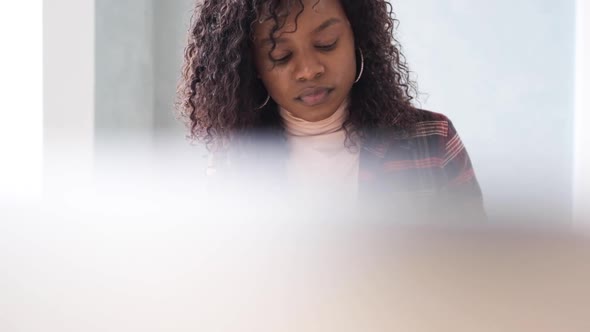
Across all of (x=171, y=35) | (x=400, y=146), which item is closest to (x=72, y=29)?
(x=171, y=35)

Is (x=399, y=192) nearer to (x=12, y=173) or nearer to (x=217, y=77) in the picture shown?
(x=12, y=173)

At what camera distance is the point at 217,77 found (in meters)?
0.56

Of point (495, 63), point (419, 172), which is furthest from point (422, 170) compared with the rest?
point (495, 63)

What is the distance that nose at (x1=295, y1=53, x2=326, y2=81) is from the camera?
444 mm

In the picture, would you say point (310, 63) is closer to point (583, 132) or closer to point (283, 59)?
point (283, 59)

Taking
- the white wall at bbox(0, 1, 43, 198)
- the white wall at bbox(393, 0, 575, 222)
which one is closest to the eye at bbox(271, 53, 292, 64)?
the white wall at bbox(0, 1, 43, 198)

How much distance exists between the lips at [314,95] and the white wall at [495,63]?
92 cm

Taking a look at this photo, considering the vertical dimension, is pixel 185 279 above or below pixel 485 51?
below

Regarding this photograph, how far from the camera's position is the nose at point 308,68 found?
44cm

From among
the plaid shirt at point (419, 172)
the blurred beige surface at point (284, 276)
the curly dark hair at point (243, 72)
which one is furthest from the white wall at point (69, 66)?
the blurred beige surface at point (284, 276)

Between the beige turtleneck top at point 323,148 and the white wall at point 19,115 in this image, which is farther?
the beige turtleneck top at point 323,148

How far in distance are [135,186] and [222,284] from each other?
4cm

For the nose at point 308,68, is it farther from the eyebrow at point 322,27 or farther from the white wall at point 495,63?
the white wall at point 495,63

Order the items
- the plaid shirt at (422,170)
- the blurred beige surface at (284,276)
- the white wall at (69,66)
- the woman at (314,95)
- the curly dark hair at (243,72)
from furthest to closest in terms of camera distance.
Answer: the white wall at (69,66) < the curly dark hair at (243,72) < the woman at (314,95) < the plaid shirt at (422,170) < the blurred beige surface at (284,276)
